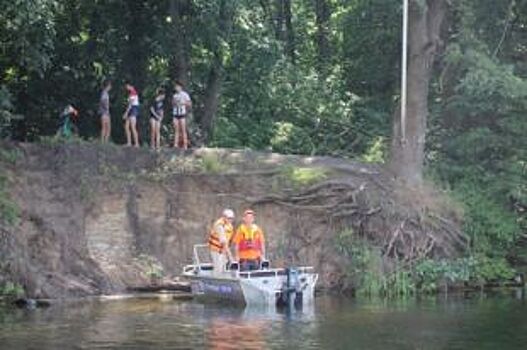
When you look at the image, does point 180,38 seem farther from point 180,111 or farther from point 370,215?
point 370,215

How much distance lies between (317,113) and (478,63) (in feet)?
25.4

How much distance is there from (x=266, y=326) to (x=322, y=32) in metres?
28.3

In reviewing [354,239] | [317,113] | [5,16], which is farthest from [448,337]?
[317,113]

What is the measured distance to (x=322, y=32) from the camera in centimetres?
4756

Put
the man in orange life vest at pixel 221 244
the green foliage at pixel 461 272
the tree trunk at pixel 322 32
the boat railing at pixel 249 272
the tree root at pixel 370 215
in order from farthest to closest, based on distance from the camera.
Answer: the tree trunk at pixel 322 32
the tree root at pixel 370 215
the green foliage at pixel 461 272
the man in orange life vest at pixel 221 244
the boat railing at pixel 249 272

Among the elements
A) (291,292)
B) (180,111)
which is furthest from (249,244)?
(180,111)

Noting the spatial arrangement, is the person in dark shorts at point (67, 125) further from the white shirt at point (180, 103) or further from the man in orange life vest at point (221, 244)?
the man in orange life vest at point (221, 244)

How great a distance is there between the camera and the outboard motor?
2464 cm

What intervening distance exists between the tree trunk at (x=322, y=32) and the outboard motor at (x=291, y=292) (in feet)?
65.9

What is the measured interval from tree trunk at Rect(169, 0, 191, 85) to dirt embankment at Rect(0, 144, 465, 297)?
181 inches

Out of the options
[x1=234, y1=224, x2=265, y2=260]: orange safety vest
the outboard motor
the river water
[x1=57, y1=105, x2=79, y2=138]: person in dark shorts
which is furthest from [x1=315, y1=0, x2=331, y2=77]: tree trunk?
the river water

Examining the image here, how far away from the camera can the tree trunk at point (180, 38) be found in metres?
34.0

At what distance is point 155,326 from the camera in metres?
20.6

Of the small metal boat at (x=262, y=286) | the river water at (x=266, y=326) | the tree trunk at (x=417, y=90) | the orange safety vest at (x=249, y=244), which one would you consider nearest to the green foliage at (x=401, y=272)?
the river water at (x=266, y=326)
